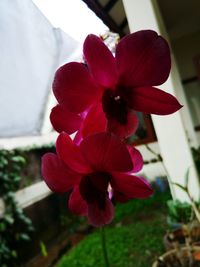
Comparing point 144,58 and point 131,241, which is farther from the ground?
point 144,58

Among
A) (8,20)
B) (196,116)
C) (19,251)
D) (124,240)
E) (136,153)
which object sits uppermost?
(8,20)

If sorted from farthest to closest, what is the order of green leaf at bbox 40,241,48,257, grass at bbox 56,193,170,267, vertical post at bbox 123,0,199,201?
green leaf at bbox 40,241,48,257 → grass at bbox 56,193,170,267 → vertical post at bbox 123,0,199,201

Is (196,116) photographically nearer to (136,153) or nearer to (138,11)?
(138,11)

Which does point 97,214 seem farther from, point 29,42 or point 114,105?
point 29,42

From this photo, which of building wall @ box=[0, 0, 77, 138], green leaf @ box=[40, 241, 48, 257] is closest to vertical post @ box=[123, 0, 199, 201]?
building wall @ box=[0, 0, 77, 138]

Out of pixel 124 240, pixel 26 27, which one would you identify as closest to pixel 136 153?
pixel 26 27

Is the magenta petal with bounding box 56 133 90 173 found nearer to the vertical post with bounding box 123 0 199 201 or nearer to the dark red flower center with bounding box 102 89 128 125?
the dark red flower center with bounding box 102 89 128 125

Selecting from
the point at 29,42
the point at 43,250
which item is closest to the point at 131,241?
the point at 43,250

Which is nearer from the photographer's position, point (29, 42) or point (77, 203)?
point (77, 203)
